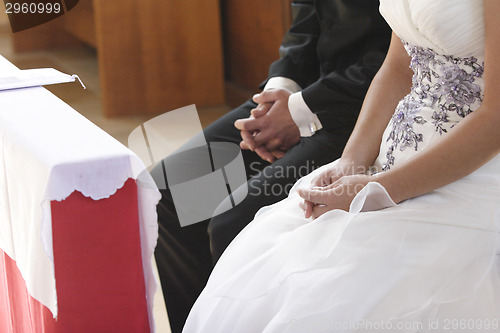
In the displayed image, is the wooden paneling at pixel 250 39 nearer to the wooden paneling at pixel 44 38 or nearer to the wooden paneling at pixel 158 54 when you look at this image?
the wooden paneling at pixel 158 54

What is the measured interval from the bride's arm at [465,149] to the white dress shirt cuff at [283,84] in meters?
0.74

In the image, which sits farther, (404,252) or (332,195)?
(332,195)

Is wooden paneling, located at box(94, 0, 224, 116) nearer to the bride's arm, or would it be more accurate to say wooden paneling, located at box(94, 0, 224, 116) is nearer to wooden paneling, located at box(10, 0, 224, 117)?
wooden paneling, located at box(10, 0, 224, 117)

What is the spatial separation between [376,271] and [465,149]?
0.81 feet

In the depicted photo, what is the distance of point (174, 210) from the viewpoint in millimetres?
1699

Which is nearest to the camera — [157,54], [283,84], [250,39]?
[283,84]

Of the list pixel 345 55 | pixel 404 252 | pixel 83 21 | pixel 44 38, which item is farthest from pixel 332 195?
pixel 44 38

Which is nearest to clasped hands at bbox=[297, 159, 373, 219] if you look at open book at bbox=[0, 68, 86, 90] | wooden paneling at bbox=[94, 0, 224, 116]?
open book at bbox=[0, 68, 86, 90]

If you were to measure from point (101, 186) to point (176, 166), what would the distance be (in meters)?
0.74

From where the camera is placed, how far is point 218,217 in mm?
1517

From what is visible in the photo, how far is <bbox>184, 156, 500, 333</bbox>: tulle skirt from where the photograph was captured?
983 millimetres

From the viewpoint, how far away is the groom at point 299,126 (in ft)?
5.33

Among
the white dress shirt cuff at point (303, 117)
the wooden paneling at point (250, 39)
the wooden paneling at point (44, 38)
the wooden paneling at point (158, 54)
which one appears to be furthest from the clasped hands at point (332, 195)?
the wooden paneling at point (44, 38)

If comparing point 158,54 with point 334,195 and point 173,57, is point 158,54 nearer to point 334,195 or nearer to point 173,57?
point 173,57
